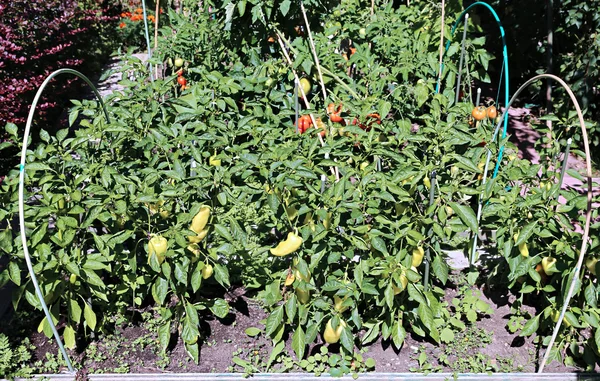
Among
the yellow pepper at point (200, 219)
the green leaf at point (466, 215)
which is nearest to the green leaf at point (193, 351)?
the yellow pepper at point (200, 219)

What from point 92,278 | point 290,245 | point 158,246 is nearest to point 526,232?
point 290,245

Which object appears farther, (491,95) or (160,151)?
(491,95)

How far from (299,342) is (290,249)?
46 cm

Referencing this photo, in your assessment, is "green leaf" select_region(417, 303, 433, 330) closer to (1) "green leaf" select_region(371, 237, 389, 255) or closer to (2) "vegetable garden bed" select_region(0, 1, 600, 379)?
(2) "vegetable garden bed" select_region(0, 1, 600, 379)

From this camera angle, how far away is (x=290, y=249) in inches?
99.8

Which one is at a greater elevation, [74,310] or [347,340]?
[74,310]

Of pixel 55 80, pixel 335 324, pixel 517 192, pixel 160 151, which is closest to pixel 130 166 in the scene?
pixel 160 151

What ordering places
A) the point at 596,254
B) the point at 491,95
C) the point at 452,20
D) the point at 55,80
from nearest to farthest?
1. the point at 596,254
2. the point at 452,20
3. the point at 55,80
4. the point at 491,95

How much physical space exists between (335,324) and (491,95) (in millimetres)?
4713

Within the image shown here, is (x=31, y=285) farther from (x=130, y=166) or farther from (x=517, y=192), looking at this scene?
(x=517, y=192)

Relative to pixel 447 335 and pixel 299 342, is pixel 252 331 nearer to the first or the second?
pixel 299 342

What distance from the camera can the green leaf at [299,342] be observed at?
8.84 ft

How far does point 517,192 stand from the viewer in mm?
2703

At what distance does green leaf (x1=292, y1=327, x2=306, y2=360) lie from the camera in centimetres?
269
